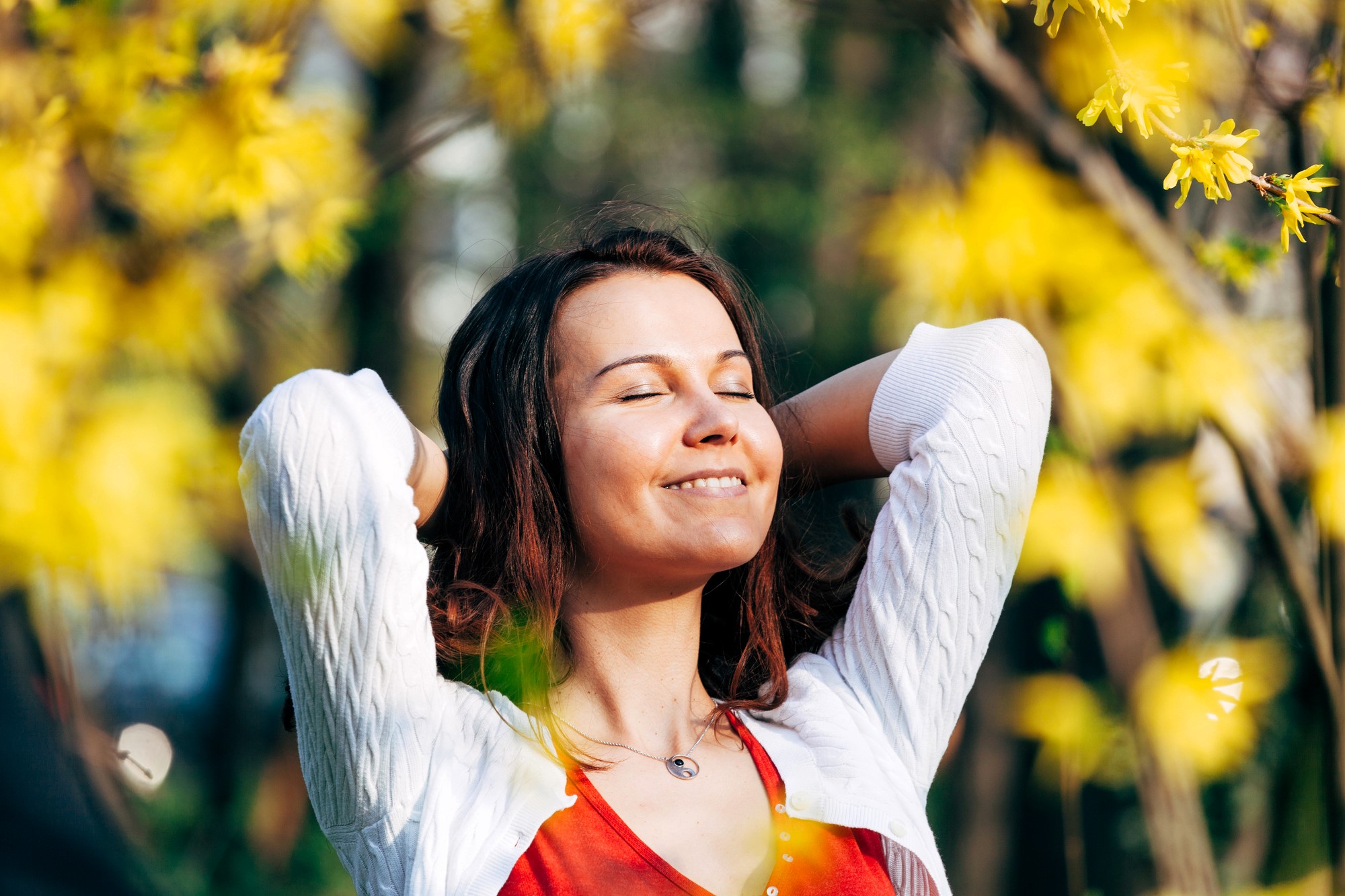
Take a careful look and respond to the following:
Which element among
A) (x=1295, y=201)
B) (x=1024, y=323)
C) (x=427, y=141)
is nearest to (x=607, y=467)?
(x=1295, y=201)

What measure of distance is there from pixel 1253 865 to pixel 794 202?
5398 millimetres

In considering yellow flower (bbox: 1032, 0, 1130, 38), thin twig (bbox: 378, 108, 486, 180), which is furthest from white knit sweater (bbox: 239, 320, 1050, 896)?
thin twig (bbox: 378, 108, 486, 180)

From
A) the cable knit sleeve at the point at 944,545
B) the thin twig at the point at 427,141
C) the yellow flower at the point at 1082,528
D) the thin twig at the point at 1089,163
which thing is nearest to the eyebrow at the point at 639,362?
the cable knit sleeve at the point at 944,545

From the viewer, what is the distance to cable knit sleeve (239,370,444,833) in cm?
152

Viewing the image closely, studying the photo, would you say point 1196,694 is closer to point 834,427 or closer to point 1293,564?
point 1293,564

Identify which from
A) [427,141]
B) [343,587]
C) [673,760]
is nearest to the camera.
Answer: [343,587]

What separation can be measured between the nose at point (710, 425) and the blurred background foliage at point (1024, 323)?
1.79 feet

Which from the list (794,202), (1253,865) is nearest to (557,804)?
(1253,865)

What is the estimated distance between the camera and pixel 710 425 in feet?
5.63

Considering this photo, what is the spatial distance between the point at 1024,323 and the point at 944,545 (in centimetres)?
89

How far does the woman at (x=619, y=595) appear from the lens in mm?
1549

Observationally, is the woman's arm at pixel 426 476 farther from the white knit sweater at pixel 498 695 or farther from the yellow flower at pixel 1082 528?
the yellow flower at pixel 1082 528

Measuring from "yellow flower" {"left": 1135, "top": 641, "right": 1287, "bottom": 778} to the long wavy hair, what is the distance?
3.11ft

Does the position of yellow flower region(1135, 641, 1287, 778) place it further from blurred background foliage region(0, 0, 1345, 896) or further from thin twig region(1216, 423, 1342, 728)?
thin twig region(1216, 423, 1342, 728)
